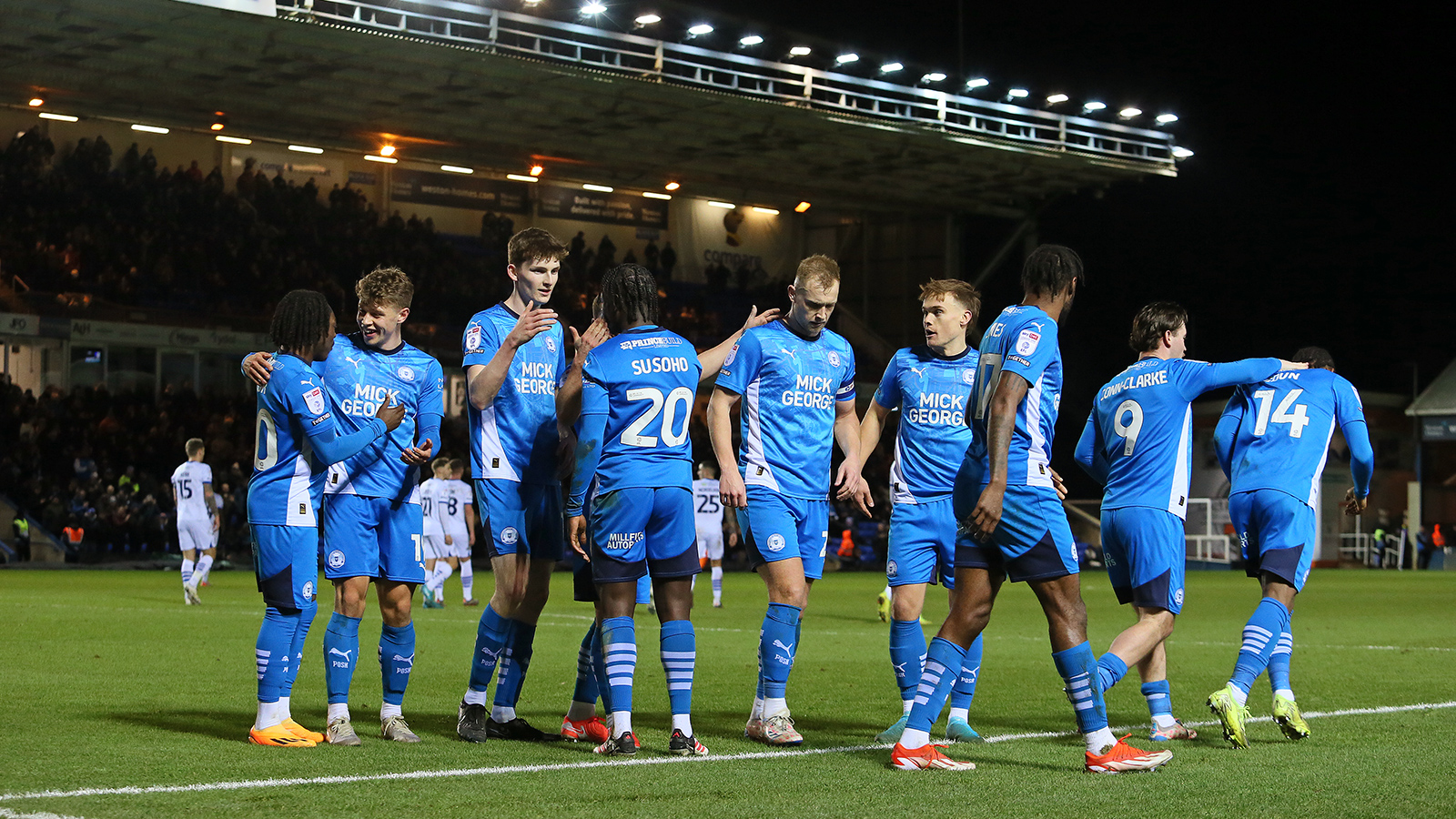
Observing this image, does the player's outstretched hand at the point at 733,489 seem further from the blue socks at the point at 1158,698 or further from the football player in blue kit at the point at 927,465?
the blue socks at the point at 1158,698

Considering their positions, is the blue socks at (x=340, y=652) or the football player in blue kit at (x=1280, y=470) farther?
the football player in blue kit at (x=1280, y=470)

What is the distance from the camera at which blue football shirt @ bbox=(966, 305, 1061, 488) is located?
19.7 feet

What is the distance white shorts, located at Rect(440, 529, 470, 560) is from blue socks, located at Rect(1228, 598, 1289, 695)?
43.1 feet

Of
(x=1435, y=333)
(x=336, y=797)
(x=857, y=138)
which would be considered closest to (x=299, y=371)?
(x=336, y=797)

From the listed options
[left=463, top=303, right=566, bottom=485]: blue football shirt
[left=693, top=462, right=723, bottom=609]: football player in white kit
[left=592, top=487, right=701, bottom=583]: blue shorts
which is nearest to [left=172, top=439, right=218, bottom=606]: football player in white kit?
[left=693, top=462, right=723, bottom=609]: football player in white kit

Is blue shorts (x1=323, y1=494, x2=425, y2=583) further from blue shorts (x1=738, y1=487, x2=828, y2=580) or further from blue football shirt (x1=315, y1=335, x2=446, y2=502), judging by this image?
blue shorts (x1=738, y1=487, x2=828, y2=580)

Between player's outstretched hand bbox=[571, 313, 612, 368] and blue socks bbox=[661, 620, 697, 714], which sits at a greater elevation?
player's outstretched hand bbox=[571, 313, 612, 368]

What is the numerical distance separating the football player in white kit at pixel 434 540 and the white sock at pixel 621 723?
12.4 metres

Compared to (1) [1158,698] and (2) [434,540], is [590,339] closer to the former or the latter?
(1) [1158,698]

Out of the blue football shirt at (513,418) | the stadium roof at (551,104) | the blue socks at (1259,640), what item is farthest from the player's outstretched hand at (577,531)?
the stadium roof at (551,104)

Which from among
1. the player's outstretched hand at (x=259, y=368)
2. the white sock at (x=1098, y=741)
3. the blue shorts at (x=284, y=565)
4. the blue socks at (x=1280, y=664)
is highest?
the player's outstretched hand at (x=259, y=368)

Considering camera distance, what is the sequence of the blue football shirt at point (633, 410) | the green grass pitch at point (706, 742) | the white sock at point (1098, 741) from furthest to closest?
1. the blue football shirt at point (633, 410)
2. the white sock at point (1098, 741)
3. the green grass pitch at point (706, 742)

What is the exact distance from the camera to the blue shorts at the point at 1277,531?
7.69m

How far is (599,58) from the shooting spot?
33656mm
